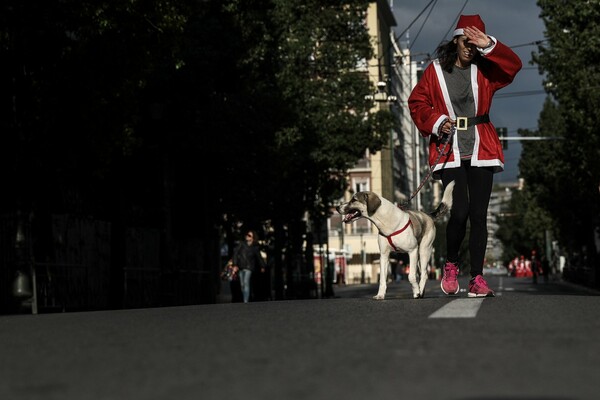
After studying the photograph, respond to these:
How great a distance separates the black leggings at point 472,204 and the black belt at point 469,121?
33cm

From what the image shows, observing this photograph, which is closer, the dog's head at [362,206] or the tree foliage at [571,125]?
the dog's head at [362,206]

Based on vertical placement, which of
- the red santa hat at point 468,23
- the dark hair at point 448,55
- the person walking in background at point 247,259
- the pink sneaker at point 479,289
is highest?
the red santa hat at point 468,23

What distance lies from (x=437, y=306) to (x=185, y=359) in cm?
376

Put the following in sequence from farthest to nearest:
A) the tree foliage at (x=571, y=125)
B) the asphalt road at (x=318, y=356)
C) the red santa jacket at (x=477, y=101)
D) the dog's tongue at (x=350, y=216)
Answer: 1. the tree foliage at (x=571, y=125)
2. the dog's tongue at (x=350, y=216)
3. the red santa jacket at (x=477, y=101)
4. the asphalt road at (x=318, y=356)

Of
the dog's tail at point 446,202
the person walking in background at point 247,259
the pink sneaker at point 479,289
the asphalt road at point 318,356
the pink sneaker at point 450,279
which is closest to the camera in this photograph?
the asphalt road at point 318,356

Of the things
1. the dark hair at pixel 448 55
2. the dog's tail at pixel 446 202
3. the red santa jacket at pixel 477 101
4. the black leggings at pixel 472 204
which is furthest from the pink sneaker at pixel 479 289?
the dark hair at pixel 448 55

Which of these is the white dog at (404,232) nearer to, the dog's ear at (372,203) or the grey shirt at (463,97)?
the dog's ear at (372,203)

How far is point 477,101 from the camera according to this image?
37.7ft

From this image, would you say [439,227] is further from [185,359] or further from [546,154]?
[185,359]

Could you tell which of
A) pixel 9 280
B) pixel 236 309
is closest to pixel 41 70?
pixel 9 280

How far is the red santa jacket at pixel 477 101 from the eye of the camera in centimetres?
1141

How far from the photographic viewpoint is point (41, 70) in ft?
75.7

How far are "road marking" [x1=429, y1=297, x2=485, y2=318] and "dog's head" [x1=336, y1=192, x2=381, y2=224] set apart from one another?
302 cm

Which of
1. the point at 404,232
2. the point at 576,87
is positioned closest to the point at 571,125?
the point at 576,87
